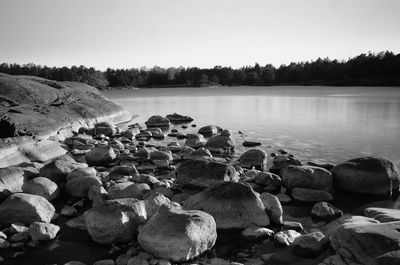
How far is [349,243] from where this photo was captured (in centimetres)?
725

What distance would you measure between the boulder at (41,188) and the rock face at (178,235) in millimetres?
4659

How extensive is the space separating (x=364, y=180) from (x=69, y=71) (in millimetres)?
132477

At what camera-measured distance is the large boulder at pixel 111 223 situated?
848 centimetres

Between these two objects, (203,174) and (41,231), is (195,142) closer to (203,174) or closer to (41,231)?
(203,174)

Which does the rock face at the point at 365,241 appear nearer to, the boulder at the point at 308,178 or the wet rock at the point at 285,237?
the wet rock at the point at 285,237

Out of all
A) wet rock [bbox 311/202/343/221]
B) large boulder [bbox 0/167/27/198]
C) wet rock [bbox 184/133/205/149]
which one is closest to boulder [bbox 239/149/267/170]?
wet rock [bbox 184/133/205/149]

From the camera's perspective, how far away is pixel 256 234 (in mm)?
8727

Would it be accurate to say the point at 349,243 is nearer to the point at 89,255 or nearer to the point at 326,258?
the point at 326,258

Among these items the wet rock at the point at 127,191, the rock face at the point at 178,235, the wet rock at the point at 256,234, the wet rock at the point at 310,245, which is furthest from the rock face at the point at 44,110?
the wet rock at the point at 310,245

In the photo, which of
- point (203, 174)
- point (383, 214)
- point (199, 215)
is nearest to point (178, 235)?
point (199, 215)

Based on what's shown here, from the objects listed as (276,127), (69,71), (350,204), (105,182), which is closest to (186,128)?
(276,127)

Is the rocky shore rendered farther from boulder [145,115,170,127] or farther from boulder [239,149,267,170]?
boulder [145,115,170,127]

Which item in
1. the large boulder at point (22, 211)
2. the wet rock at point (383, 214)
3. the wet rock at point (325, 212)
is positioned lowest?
the wet rock at point (325, 212)

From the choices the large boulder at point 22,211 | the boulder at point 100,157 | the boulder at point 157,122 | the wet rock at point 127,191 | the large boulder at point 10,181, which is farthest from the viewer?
the boulder at point 157,122
